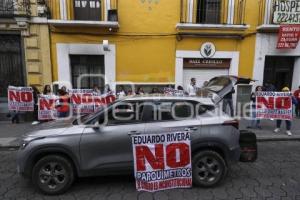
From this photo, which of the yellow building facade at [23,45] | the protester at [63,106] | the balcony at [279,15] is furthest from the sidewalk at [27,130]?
the balcony at [279,15]

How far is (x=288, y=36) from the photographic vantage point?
10.3 meters

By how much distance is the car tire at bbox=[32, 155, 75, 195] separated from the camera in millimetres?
4078

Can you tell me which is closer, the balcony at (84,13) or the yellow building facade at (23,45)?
the yellow building facade at (23,45)

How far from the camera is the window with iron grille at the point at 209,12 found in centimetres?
1077

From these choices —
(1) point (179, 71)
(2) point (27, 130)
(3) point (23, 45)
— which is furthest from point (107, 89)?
(3) point (23, 45)

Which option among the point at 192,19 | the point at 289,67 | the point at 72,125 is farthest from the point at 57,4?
the point at 289,67

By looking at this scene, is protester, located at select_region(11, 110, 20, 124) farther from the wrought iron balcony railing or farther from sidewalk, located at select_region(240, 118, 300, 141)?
sidewalk, located at select_region(240, 118, 300, 141)

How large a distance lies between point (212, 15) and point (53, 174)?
9.74m

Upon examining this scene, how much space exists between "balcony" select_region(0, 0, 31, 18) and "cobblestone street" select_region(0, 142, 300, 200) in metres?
6.45

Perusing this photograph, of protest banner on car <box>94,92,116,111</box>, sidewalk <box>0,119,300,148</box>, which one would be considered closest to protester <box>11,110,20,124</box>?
sidewalk <box>0,119,300,148</box>

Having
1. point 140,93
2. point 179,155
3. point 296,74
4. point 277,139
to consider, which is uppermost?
point 296,74

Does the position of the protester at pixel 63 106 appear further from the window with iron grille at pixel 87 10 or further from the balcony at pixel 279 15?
the balcony at pixel 279 15

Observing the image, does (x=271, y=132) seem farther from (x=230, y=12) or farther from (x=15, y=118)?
(x=15, y=118)

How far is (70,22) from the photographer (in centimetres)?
948
